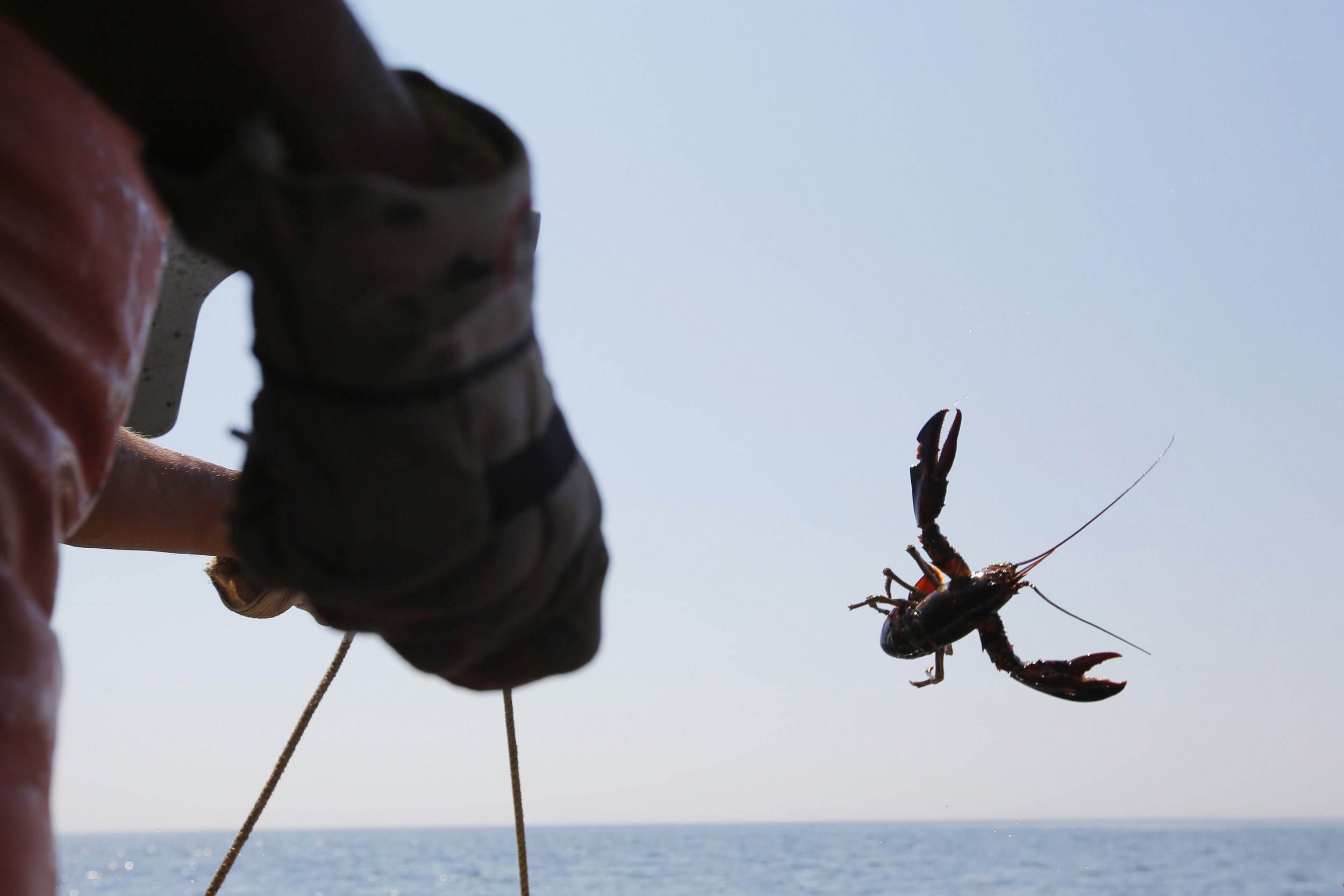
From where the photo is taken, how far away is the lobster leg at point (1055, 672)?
25.3 feet

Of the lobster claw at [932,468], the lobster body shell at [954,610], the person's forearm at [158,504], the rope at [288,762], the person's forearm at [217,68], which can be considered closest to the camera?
the person's forearm at [217,68]

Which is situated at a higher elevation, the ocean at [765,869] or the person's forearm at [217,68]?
the person's forearm at [217,68]

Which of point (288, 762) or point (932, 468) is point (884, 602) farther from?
point (288, 762)

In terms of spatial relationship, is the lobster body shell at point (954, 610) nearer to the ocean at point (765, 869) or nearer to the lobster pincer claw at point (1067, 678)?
the lobster pincer claw at point (1067, 678)

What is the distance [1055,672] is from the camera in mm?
8031

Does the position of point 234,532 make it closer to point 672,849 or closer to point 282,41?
point 282,41

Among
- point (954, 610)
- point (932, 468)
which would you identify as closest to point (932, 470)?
point (932, 468)

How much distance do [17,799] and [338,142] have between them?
19.8 inches

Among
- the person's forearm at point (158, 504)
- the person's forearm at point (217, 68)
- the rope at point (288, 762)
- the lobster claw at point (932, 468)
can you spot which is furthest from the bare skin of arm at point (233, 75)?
the lobster claw at point (932, 468)

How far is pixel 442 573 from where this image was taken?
2.74 ft

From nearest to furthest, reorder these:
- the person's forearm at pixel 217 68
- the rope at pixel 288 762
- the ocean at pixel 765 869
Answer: the person's forearm at pixel 217 68, the rope at pixel 288 762, the ocean at pixel 765 869

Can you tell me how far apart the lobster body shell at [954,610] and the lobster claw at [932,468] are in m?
0.85

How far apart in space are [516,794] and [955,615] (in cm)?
589

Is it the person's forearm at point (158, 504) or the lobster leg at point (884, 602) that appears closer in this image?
the person's forearm at point (158, 504)
